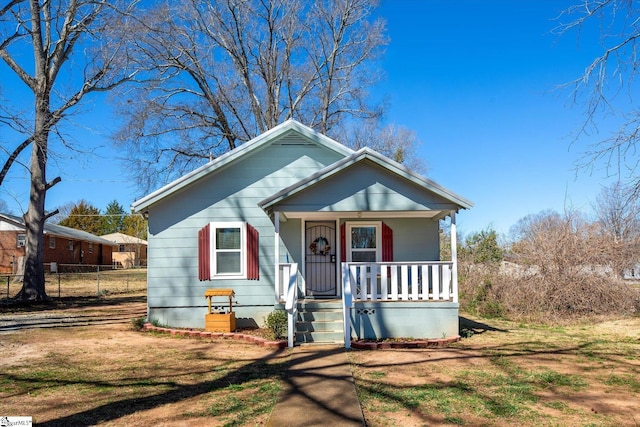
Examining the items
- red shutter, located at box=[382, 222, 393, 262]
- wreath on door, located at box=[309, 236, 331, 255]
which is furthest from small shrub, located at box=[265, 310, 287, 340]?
red shutter, located at box=[382, 222, 393, 262]

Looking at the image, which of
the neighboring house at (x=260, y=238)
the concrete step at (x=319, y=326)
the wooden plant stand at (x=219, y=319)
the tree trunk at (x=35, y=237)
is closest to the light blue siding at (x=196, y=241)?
the neighboring house at (x=260, y=238)

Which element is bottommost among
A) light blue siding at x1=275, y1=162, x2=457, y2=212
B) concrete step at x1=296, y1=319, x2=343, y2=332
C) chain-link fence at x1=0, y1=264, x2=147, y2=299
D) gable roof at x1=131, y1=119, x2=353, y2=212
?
chain-link fence at x1=0, y1=264, x2=147, y2=299

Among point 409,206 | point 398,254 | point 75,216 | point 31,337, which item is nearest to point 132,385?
point 31,337

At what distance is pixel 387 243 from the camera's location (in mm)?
11961

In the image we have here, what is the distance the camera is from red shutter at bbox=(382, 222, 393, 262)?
11906mm

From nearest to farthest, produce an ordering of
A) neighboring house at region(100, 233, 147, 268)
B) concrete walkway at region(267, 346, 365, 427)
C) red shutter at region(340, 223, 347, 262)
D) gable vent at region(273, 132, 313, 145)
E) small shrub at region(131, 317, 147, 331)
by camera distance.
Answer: concrete walkway at region(267, 346, 365, 427)
small shrub at region(131, 317, 147, 331)
red shutter at region(340, 223, 347, 262)
gable vent at region(273, 132, 313, 145)
neighboring house at region(100, 233, 147, 268)

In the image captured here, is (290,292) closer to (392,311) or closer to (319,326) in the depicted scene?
(319,326)

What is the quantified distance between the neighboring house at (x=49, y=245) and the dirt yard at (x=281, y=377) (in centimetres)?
2497

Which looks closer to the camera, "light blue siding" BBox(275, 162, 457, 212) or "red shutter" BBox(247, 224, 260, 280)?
"light blue siding" BBox(275, 162, 457, 212)

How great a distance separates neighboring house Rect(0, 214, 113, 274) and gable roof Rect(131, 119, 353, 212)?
75.2 feet

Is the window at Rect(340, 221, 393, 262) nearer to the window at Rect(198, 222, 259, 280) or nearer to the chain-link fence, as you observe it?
the window at Rect(198, 222, 259, 280)

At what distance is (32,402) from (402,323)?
675 centimetres

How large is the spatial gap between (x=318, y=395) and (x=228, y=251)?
6459mm

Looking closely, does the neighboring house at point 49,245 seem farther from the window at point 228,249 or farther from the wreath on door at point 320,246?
the wreath on door at point 320,246
